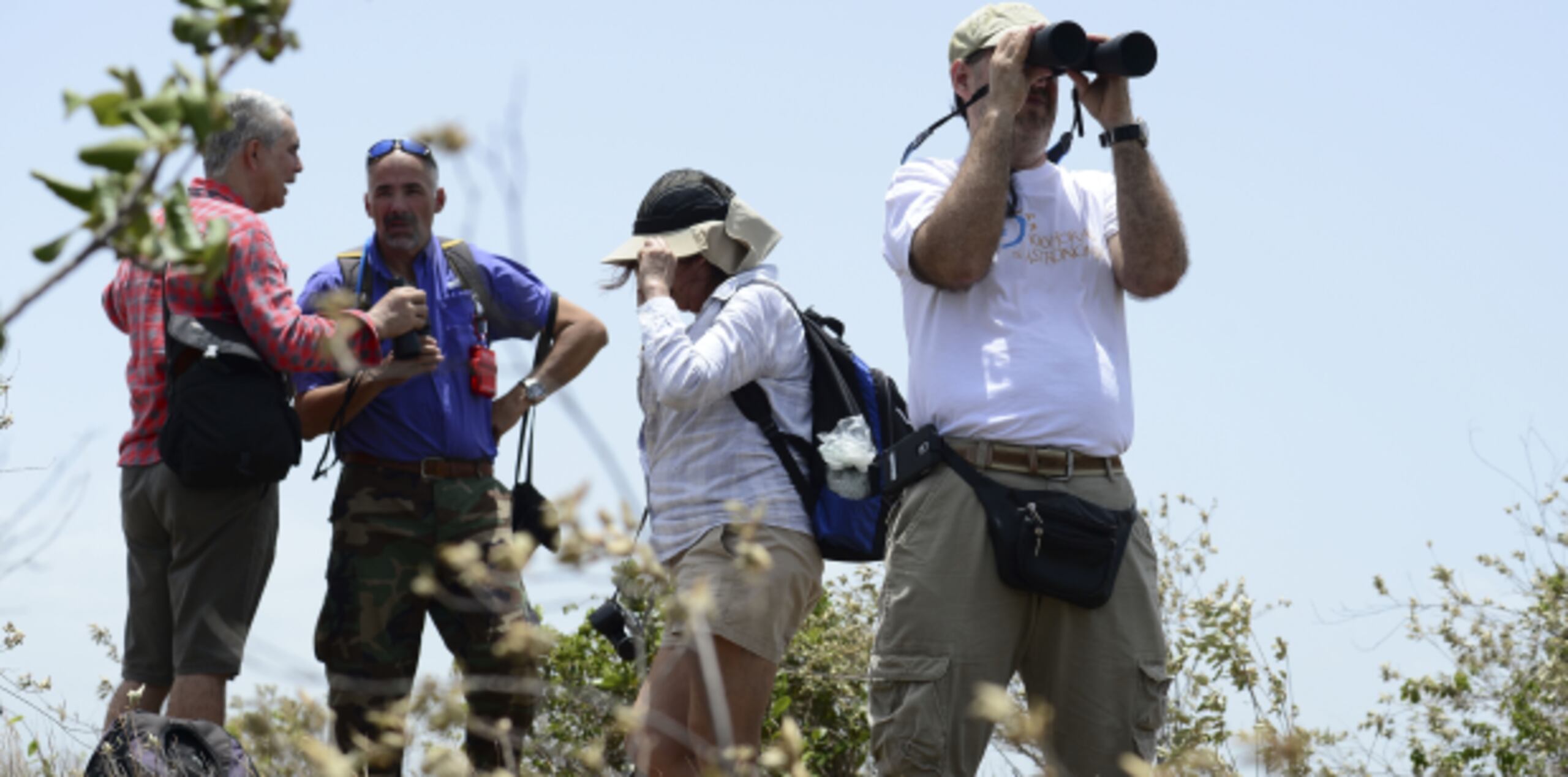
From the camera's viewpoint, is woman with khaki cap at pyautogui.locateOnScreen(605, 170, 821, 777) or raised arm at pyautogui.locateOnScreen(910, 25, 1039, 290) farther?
woman with khaki cap at pyautogui.locateOnScreen(605, 170, 821, 777)

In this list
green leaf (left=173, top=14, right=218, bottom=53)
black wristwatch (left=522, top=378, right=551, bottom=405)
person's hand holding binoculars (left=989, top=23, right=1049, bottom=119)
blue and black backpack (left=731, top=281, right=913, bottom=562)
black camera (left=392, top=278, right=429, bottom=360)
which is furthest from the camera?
black wristwatch (left=522, top=378, right=551, bottom=405)

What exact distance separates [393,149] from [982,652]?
2.08 metres

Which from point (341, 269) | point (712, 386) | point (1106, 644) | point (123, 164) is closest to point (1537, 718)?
point (1106, 644)

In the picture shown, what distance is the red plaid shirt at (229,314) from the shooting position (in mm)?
3602

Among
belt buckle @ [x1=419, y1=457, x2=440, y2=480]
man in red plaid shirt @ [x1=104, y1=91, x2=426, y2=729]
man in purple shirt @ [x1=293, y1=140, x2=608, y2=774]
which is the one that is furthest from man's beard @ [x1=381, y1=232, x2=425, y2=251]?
belt buckle @ [x1=419, y1=457, x2=440, y2=480]

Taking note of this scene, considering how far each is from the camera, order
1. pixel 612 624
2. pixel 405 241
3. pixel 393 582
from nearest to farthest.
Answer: pixel 612 624 < pixel 393 582 < pixel 405 241

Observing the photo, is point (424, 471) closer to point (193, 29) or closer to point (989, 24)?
point (989, 24)

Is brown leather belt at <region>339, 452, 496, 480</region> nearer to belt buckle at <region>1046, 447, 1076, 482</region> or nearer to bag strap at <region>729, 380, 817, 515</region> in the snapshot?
bag strap at <region>729, 380, 817, 515</region>

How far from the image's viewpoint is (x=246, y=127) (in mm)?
3877

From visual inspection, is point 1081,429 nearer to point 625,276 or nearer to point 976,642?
point 976,642

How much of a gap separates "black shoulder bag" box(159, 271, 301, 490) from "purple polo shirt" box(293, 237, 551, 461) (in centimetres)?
27

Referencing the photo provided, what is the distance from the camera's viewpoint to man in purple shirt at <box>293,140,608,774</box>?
3.83 m

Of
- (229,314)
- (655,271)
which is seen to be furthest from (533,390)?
(655,271)

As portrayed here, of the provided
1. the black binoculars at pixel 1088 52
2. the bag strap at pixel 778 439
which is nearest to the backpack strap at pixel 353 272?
the bag strap at pixel 778 439
